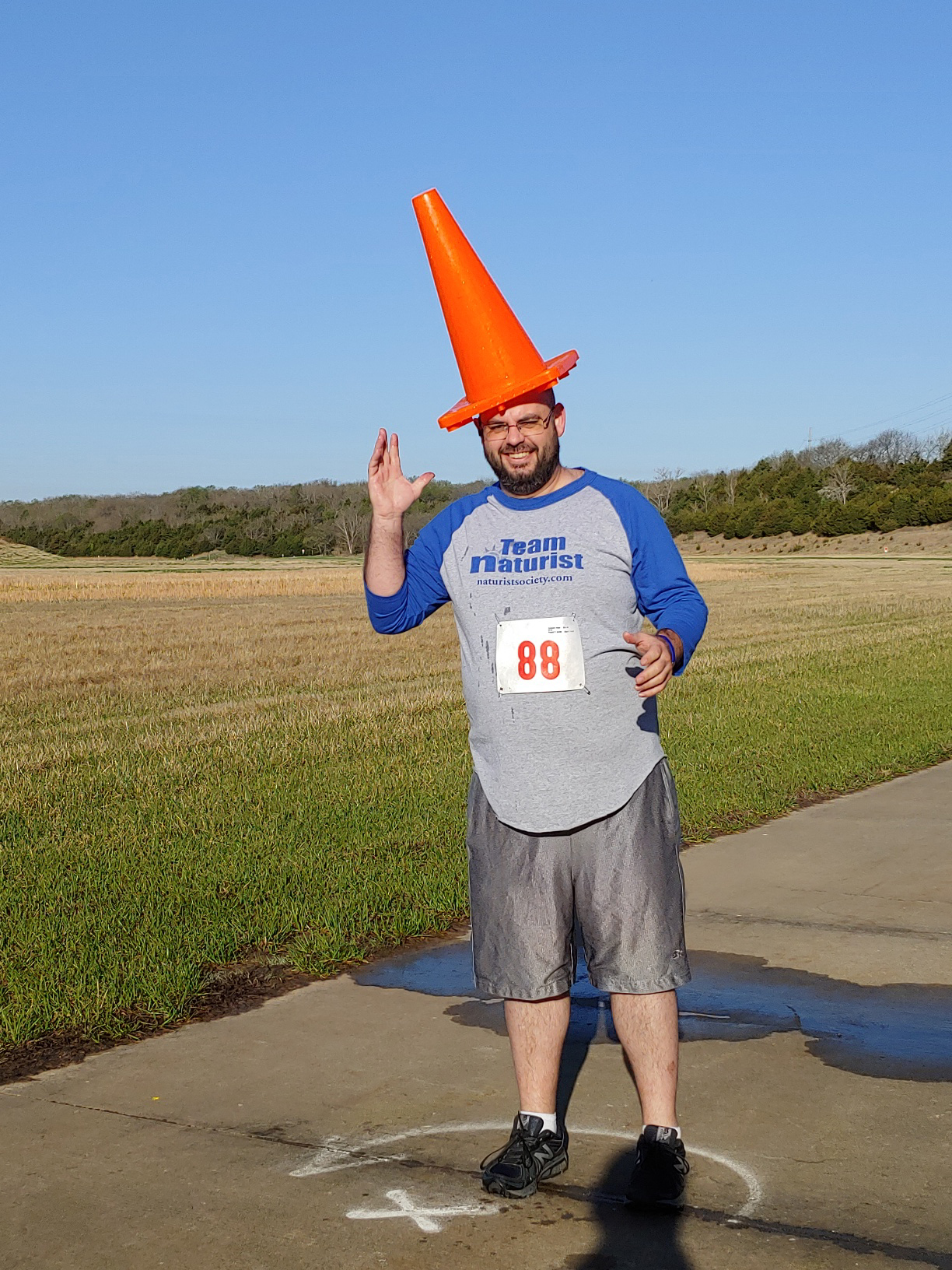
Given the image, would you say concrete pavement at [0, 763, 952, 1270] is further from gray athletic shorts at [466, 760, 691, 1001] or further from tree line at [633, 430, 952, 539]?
tree line at [633, 430, 952, 539]

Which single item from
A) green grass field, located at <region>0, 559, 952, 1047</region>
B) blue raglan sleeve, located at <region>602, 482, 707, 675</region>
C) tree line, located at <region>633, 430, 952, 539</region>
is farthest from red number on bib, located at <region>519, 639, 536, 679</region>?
tree line, located at <region>633, 430, 952, 539</region>

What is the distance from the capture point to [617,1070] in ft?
14.8

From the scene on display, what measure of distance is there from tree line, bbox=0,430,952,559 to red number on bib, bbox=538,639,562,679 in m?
65.2

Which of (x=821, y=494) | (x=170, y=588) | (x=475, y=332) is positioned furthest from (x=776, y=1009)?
(x=821, y=494)

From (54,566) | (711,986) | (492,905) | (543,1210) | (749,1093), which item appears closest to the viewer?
(543,1210)

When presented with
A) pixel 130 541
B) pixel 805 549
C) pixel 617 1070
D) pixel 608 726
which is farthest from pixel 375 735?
pixel 130 541

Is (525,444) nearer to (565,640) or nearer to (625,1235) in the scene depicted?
(565,640)

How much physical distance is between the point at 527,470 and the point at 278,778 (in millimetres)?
6521

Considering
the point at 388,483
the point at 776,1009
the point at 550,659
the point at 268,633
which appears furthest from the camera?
the point at 268,633

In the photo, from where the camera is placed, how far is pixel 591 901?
3.73 m

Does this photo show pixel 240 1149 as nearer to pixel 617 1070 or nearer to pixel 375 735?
pixel 617 1070

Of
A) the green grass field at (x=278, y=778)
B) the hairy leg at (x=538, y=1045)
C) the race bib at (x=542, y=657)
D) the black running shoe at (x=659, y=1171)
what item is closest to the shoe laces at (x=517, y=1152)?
the hairy leg at (x=538, y=1045)

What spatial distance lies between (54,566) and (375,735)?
8273 cm

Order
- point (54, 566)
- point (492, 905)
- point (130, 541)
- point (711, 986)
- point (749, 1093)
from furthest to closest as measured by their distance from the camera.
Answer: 1. point (130, 541)
2. point (54, 566)
3. point (711, 986)
4. point (749, 1093)
5. point (492, 905)
